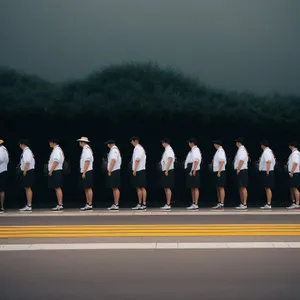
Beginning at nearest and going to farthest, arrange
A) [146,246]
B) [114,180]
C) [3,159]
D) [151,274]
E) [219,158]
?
1. [151,274]
2. [146,246]
3. [3,159]
4. [114,180]
5. [219,158]

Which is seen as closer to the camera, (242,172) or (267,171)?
(267,171)

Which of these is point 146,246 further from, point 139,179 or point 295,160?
point 295,160

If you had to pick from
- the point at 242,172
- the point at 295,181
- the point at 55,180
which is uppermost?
the point at 242,172

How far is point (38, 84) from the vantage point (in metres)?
18.6

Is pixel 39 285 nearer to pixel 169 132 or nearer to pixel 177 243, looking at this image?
pixel 177 243

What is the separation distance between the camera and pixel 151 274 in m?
7.11

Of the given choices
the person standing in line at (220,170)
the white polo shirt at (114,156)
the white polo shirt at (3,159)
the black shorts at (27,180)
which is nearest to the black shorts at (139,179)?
the white polo shirt at (114,156)

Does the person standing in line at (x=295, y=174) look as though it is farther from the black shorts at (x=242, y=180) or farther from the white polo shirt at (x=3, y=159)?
the white polo shirt at (x=3, y=159)

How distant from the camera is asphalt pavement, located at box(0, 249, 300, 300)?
6207 millimetres

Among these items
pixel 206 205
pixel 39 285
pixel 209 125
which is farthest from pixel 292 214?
pixel 39 285

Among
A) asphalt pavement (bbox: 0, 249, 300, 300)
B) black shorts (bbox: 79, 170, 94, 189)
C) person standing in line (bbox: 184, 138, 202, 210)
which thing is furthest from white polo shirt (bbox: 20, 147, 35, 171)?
asphalt pavement (bbox: 0, 249, 300, 300)

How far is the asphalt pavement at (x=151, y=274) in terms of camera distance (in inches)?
244

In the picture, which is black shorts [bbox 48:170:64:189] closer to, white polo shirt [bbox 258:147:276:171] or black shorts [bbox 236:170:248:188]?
black shorts [bbox 236:170:248:188]

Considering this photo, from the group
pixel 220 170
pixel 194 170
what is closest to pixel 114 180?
pixel 194 170
